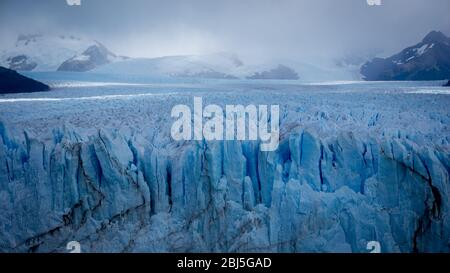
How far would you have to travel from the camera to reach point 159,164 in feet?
12.2

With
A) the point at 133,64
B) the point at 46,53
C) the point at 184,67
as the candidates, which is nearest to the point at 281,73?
the point at 184,67

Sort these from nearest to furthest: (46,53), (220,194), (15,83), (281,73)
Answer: (220,194) < (15,83) < (46,53) < (281,73)

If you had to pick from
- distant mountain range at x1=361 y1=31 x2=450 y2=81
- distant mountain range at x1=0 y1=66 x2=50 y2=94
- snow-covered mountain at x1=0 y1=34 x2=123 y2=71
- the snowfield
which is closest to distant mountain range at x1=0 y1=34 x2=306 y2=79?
snow-covered mountain at x1=0 y1=34 x2=123 y2=71

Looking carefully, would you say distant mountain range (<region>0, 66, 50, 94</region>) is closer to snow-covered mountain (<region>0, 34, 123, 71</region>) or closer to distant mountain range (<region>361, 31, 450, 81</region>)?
snow-covered mountain (<region>0, 34, 123, 71</region>)

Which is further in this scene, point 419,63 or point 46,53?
point 46,53

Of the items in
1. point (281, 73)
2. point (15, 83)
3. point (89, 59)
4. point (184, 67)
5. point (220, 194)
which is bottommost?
point (220, 194)

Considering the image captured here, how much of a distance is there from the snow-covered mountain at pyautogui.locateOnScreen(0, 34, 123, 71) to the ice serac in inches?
116

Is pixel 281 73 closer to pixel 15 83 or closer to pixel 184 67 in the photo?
pixel 184 67

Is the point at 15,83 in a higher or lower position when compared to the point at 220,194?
higher

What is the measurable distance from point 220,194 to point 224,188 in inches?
2.7

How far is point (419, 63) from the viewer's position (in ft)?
20.6

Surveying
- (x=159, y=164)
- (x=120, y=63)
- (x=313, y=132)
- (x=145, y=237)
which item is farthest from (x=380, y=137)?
(x=120, y=63)

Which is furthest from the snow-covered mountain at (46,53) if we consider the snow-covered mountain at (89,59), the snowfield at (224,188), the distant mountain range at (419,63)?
the distant mountain range at (419,63)
